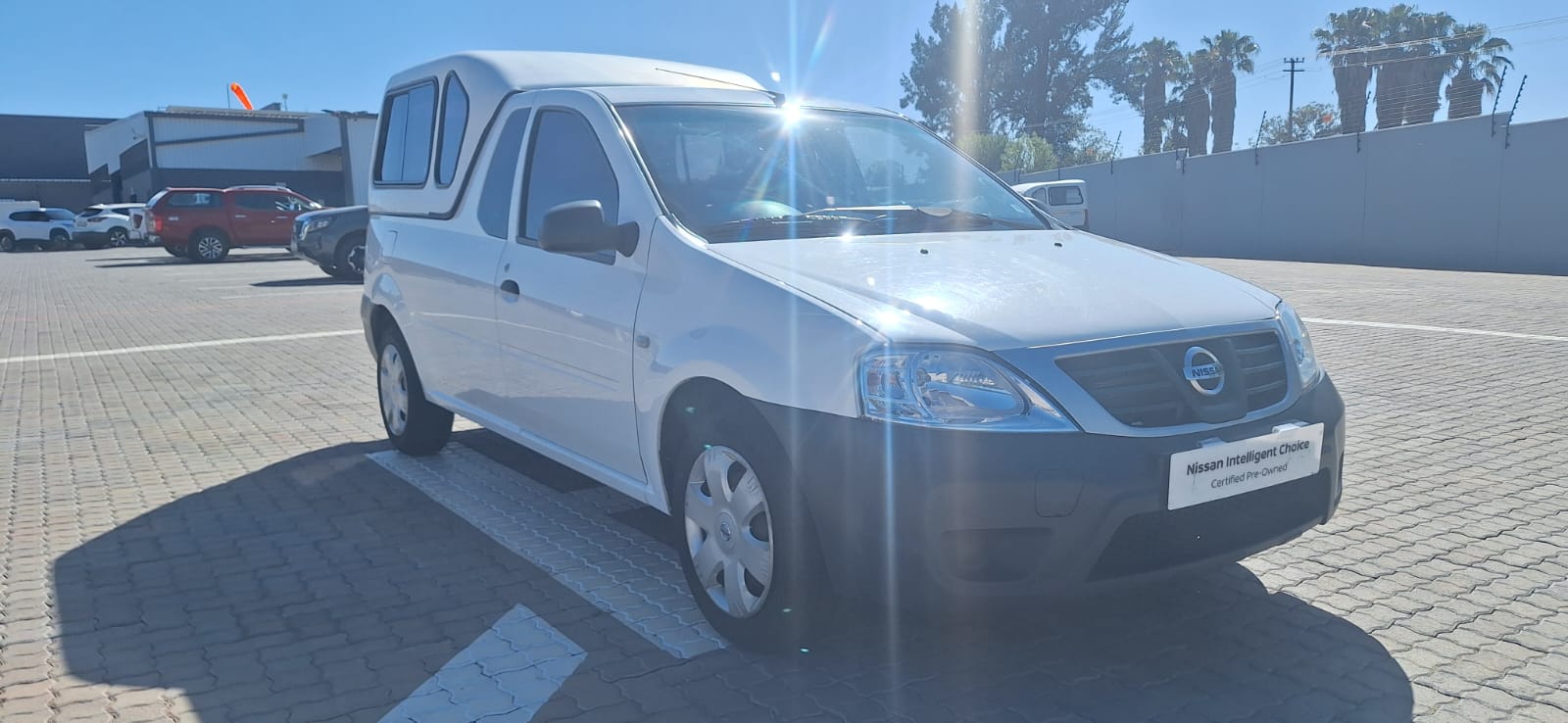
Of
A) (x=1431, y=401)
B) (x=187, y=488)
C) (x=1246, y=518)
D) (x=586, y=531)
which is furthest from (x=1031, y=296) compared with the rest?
(x=1431, y=401)

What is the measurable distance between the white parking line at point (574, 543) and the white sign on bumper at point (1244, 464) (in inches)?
57.5

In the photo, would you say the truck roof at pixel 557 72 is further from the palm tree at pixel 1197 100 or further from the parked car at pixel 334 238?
the palm tree at pixel 1197 100

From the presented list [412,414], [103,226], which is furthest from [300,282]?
[103,226]

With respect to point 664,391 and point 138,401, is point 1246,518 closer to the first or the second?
point 664,391

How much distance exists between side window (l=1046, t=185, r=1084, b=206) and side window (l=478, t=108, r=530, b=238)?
74.7 feet

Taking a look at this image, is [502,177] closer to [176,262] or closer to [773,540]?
[773,540]

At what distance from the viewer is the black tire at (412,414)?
590cm

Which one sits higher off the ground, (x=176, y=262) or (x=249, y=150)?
(x=249, y=150)

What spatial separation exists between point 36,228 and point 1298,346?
4508 cm

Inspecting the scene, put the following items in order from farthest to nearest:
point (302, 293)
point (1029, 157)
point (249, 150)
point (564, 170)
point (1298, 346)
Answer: point (249, 150), point (1029, 157), point (302, 293), point (564, 170), point (1298, 346)

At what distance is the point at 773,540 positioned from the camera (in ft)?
10.4

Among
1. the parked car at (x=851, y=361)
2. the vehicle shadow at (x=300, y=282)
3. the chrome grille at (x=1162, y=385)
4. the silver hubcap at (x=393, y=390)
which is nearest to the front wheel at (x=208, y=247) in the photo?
the vehicle shadow at (x=300, y=282)

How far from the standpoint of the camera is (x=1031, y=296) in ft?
10.6

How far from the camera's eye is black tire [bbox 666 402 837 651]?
10.2 feet
